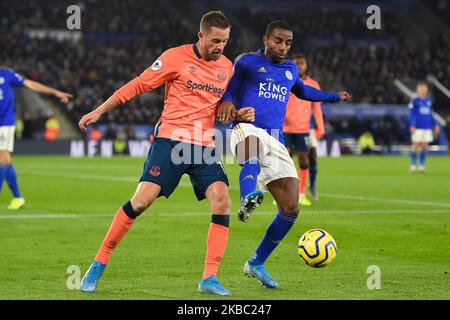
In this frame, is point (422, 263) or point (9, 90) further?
point (9, 90)

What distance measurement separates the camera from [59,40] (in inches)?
1752

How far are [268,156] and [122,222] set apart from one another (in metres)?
1.44

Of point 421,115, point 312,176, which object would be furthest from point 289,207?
point 421,115

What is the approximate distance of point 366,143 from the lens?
41.5m

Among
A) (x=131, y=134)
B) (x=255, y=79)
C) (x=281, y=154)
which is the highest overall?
(x=255, y=79)

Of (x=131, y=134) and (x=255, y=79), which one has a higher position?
(x=255, y=79)

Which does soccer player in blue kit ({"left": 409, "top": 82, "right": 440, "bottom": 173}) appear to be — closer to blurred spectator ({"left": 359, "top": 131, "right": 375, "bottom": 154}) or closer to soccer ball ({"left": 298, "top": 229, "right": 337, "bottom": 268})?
blurred spectator ({"left": 359, "top": 131, "right": 375, "bottom": 154})

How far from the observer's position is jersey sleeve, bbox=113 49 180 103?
285 inches

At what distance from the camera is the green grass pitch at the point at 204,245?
7.37 metres

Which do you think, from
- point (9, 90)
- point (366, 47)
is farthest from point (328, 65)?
point (9, 90)

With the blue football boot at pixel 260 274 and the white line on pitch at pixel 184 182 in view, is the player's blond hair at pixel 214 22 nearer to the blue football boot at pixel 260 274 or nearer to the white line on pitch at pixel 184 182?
the blue football boot at pixel 260 274

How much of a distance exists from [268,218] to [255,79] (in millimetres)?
5330

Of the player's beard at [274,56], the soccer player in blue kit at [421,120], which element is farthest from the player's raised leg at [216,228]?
the soccer player in blue kit at [421,120]
